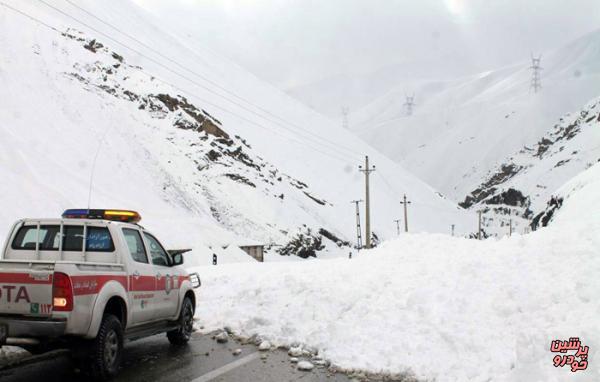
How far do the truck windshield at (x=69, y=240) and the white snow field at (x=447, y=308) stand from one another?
3254mm

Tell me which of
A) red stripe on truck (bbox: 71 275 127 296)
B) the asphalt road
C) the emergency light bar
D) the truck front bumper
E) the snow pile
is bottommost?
the asphalt road

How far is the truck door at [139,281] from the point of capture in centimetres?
743

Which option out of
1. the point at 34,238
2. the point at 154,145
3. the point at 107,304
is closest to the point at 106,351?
the point at 107,304

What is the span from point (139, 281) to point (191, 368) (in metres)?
1.46

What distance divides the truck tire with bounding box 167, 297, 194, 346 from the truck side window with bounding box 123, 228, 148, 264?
1.47 metres

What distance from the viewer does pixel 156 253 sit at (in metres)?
8.70

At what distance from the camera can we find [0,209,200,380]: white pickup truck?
19.9ft

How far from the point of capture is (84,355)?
6.40 meters

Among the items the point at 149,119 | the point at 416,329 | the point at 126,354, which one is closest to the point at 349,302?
the point at 416,329

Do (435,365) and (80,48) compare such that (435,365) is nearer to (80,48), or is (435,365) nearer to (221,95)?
(80,48)

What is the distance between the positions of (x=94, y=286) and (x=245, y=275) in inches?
296

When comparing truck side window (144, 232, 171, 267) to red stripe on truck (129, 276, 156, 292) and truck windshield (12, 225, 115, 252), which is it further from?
truck windshield (12, 225, 115, 252)

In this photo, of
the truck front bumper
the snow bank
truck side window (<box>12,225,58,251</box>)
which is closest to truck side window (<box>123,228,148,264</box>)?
truck side window (<box>12,225,58,251</box>)

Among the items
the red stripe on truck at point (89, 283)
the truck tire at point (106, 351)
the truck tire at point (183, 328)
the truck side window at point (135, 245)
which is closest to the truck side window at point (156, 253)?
the truck side window at point (135, 245)
